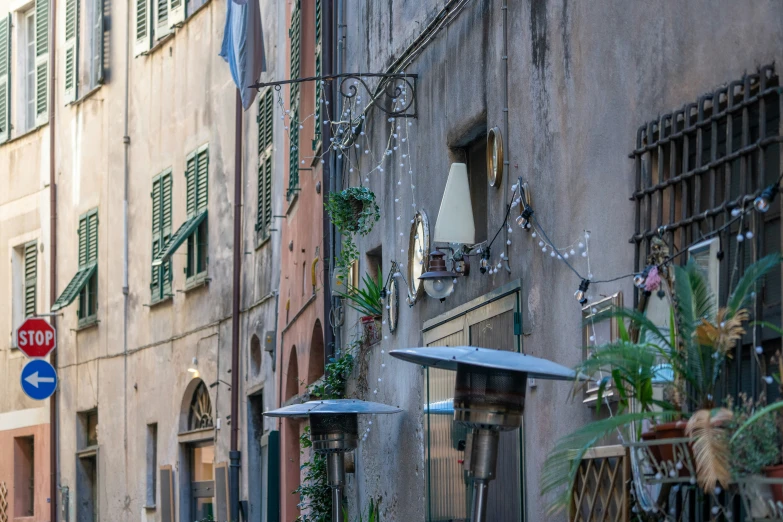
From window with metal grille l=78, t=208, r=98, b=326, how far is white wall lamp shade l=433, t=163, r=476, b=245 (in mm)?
14798

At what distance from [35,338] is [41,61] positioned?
664 cm

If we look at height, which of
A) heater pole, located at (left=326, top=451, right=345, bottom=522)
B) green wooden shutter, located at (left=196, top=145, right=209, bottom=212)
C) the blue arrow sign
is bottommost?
heater pole, located at (left=326, top=451, right=345, bottom=522)

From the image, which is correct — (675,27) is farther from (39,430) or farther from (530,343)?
(39,430)

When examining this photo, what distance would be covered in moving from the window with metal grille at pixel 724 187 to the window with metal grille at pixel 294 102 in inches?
371

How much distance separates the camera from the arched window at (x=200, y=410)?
64.8 ft

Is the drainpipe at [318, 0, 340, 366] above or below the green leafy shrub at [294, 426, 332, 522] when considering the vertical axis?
above

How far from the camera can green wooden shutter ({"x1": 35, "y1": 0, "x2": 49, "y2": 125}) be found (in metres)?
25.8

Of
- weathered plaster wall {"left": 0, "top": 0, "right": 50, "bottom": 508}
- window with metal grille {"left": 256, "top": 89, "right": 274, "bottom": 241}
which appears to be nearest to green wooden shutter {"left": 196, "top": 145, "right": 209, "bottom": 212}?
window with metal grille {"left": 256, "top": 89, "right": 274, "bottom": 241}

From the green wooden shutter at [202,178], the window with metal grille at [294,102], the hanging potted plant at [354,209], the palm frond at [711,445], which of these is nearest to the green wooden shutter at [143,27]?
the green wooden shutter at [202,178]

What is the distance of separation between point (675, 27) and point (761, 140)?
1.07 m

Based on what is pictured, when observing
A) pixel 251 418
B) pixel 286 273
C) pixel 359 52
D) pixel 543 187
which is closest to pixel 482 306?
pixel 543 187

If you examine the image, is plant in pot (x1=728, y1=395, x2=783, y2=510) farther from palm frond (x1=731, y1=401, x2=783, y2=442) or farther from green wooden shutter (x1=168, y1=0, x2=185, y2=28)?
green wooden shutter (x1=168, y1=0, x2=185, y2=28)

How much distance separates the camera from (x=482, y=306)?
9461 mm

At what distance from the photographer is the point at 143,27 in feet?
73.1
